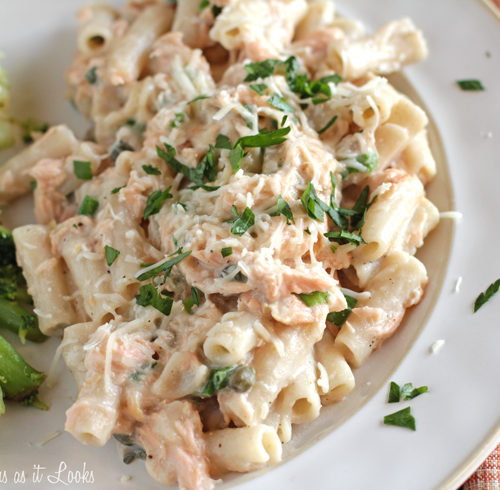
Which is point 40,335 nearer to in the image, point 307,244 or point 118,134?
point 118,134

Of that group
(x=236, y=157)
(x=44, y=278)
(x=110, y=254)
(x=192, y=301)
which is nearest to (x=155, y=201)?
(x=110, y=254)

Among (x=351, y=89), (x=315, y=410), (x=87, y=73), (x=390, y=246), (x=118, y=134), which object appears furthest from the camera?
(x=87, y=73)

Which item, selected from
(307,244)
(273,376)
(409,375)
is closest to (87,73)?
(307,244)

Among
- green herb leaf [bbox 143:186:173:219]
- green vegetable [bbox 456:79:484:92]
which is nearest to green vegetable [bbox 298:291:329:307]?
green herb leaf [bbox 143:186:173:219]

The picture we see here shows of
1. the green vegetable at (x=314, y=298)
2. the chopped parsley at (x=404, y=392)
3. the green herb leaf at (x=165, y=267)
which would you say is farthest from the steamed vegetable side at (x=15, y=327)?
the chopped parsley at (x=404, y=392)

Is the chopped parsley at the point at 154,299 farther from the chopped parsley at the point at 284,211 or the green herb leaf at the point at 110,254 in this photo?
the chopped parsley at the point at 284,211

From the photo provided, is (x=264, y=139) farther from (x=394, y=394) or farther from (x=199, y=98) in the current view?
(x=394, y=394)
